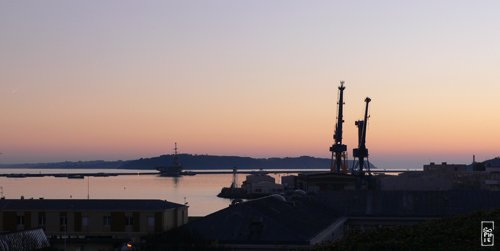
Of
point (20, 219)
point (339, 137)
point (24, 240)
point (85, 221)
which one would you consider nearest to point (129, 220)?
point (85, 221)

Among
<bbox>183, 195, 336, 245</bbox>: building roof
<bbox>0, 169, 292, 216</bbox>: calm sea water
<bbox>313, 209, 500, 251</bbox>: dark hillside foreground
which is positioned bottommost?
<bbox>0, 169, 292, 216</bbox>: calm sea water

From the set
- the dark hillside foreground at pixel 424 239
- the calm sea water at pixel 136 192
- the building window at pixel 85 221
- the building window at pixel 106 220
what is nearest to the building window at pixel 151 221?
the building window at pixel 106 220

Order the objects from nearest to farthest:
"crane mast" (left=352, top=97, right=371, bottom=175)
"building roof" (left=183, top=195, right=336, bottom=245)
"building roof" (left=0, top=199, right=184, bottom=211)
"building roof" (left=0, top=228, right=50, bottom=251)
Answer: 1. "building roof" (left=0, top=228, right=50, bottom=251)
2. "building roof" (left=183, top=195, right=336, bottom=245)
3. "building roof" (left=0, top=199, right=184, bottom=211)
4. "crane mast" (left=352, top=97, right=371, bottom=175)

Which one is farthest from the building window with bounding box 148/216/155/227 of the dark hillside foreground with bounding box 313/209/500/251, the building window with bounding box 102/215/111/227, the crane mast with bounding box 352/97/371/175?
the crane mast with bounding box 352/97/371/175

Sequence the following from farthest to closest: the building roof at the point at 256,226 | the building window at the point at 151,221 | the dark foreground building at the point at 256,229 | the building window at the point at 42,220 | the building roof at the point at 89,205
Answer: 1. the building window at the point at 42,220
2. the building roof at the point at 89,205
3. the building window at the point at 151,221
4. the building roof at the point at 256,226
5. the dark foreground building at the point at 256,229

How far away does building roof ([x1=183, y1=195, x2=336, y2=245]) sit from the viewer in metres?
17.2

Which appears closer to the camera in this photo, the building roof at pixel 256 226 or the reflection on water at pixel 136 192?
the building roof at pixel 256 226

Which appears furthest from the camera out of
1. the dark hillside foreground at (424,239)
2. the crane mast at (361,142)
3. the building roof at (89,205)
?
the crane mast at (361,142)

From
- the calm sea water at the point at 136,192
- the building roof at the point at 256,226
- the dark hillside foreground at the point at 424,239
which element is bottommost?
the calm sea water at the point at 136,192

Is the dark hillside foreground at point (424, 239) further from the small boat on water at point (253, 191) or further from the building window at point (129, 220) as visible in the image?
the small boat on water at point (253, 191)

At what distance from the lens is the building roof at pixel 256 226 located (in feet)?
56.4

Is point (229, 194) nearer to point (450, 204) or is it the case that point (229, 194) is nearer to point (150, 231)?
point (450, 204)

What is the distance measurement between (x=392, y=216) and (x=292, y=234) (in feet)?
32.3

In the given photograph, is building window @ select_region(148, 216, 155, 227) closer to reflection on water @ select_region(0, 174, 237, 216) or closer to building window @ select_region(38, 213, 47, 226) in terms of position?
building window @ select_region(38, 213, 47, 226)
